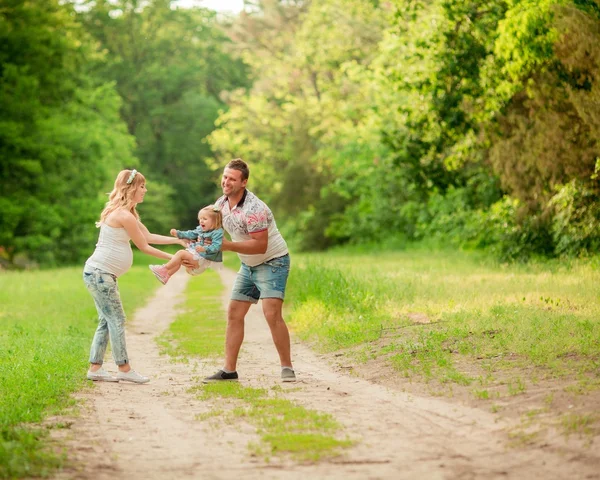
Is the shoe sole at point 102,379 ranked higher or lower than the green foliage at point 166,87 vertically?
lower

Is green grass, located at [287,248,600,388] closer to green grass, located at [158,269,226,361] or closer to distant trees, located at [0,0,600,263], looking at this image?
green grass, located at [158,269,226,361]

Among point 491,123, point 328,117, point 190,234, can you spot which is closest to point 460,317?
point 190,234

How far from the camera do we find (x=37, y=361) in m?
11.1

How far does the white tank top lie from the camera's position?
1023 cm

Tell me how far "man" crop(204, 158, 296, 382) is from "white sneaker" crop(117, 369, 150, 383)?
0.68m

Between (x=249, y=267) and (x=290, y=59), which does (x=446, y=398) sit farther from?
(x=290, y=59)

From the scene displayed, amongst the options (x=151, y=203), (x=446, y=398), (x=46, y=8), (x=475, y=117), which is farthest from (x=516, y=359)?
(x=151, y=203)

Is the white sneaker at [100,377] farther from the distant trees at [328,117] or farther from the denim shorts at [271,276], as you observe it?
the distant trees at [328,117]

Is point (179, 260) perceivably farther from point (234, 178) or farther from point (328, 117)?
point (328, 117)

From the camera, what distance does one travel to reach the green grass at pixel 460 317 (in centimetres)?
1013

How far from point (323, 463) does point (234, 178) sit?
3.97m

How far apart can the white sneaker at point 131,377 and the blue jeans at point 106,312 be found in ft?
0.43

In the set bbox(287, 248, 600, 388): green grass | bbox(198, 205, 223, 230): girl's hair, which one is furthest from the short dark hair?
bbox(287, 248, 600, 388): green grass

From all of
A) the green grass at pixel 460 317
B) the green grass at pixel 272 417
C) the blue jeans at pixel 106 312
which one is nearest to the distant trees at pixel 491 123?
the green grass at pixel 460 317
